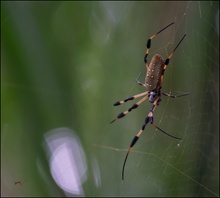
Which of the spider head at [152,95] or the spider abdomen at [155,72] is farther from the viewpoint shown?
the spider head at [152,95]

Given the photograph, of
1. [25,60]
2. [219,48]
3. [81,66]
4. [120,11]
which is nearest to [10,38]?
[25,60]

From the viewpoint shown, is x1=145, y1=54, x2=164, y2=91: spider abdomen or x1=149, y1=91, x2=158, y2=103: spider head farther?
x1=149, y1=91, x2=158, y2=103: spider head

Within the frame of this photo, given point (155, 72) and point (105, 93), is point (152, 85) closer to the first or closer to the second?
point (155, 72)

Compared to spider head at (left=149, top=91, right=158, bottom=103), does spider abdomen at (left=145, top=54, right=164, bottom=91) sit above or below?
above

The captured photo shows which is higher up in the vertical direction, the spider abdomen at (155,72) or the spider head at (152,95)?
the spider abdomen at (155,72)

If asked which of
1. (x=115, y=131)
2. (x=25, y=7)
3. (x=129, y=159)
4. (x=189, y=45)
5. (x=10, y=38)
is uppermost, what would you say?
(x=25, y=7)

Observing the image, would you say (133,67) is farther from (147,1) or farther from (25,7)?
(25,7)
